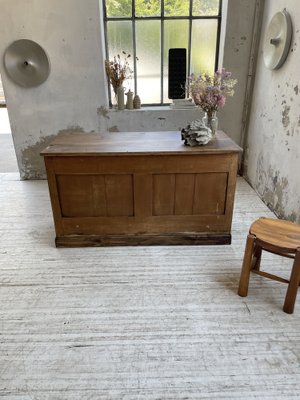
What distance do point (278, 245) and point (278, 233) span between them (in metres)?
0.15

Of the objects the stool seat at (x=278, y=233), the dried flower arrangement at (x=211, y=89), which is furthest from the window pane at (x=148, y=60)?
the stool seat at (x=278, y=233)

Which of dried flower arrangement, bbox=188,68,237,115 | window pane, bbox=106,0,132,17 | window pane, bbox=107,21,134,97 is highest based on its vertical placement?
window pane, bbox=106,0,132,17

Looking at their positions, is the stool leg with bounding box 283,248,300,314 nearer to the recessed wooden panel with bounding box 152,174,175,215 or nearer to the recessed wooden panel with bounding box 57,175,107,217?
the recessed wooden panel with bounding box 152,174,175,215

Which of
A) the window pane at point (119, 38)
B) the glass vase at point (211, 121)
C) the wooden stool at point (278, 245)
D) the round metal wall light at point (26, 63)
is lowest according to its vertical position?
the wooden stool at point (278, 245)

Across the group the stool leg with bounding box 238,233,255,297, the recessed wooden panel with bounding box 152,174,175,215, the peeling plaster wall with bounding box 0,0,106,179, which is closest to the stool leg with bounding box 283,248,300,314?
the stool leg with bounding box 238,233,255,297

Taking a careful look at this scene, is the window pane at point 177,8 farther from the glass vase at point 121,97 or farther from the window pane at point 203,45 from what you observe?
the glass vase at point 121,97

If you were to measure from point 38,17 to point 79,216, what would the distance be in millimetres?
2573

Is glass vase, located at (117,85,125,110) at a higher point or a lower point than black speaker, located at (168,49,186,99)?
lower

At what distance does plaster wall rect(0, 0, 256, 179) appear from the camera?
3549mm

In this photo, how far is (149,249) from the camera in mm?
2664

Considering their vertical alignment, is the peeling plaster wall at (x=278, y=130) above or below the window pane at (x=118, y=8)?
below

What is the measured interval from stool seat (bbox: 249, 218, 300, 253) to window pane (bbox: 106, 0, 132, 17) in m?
3.27

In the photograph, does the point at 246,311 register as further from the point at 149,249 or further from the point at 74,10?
the point at 74,10

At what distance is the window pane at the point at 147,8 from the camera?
3830 millimetres
